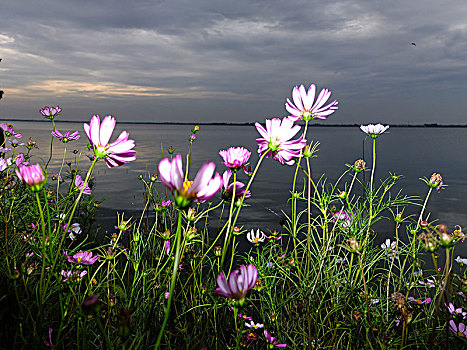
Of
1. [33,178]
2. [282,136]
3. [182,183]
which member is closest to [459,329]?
[282,136]

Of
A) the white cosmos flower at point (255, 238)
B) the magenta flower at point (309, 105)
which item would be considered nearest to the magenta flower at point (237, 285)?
the magenta flower at point (309, 105)

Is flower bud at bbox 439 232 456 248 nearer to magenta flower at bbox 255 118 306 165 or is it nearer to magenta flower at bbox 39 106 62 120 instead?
magenta flower at bbox 255 118 306 165

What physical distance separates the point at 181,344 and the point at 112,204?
15.0 feet

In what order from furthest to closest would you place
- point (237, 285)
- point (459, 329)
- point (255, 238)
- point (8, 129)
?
point (8, 129) < point (255, 238) < point (459, 329) < point (237, 285)

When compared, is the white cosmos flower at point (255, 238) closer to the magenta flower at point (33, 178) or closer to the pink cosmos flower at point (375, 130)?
the pink cosmos flower at point (375, 130)

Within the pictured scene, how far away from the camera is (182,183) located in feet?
2.03

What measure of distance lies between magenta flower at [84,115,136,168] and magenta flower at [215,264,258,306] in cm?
40

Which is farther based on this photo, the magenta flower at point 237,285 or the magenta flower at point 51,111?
the magenta flower at point 51,111

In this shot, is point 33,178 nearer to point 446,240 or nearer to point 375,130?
point 446,240

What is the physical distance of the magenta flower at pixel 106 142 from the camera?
0.85 meters

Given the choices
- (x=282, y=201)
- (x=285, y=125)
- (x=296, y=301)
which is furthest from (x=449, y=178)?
(x=285, y=125)

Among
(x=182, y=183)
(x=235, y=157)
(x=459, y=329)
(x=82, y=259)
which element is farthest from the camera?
(x=459, y=329)

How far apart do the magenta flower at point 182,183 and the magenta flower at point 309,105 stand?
0.66m

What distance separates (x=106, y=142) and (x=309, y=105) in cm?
68
